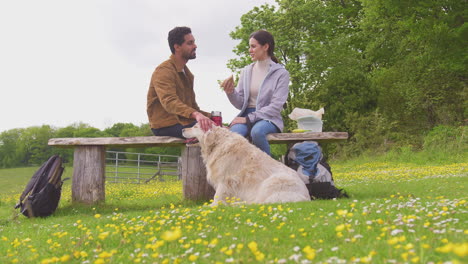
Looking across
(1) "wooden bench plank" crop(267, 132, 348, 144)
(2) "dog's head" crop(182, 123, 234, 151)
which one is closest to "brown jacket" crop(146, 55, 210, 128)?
(2) "dog's head" crop(182, 123, 234, 151)

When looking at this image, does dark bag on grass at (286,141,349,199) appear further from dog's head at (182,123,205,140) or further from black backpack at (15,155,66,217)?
black backpack at (15,155,66,217)

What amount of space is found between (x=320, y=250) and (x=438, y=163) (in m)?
18.7

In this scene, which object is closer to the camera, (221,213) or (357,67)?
(221,213)

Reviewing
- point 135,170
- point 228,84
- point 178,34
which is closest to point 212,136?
point 228,84

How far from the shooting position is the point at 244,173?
6184 millimetres

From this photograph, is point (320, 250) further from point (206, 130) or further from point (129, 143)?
point (129, 143)

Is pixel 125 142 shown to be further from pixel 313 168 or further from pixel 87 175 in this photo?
pixel 313 168

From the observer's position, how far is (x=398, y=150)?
80.7ft

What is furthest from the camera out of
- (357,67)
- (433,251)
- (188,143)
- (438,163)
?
(357,67)

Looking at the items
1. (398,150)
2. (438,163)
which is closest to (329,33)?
(398,150)

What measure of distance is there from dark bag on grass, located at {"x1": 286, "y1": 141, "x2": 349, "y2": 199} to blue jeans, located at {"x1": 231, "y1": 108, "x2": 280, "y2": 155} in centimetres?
70

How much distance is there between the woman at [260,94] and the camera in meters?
7.10

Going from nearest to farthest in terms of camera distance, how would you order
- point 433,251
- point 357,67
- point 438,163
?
1. point 433,251
2. point 438,163
3. point 357,67

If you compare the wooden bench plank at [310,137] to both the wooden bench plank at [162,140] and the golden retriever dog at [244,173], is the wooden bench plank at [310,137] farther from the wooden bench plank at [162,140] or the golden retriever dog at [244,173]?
A: the golden retriever dog at [244,173]
